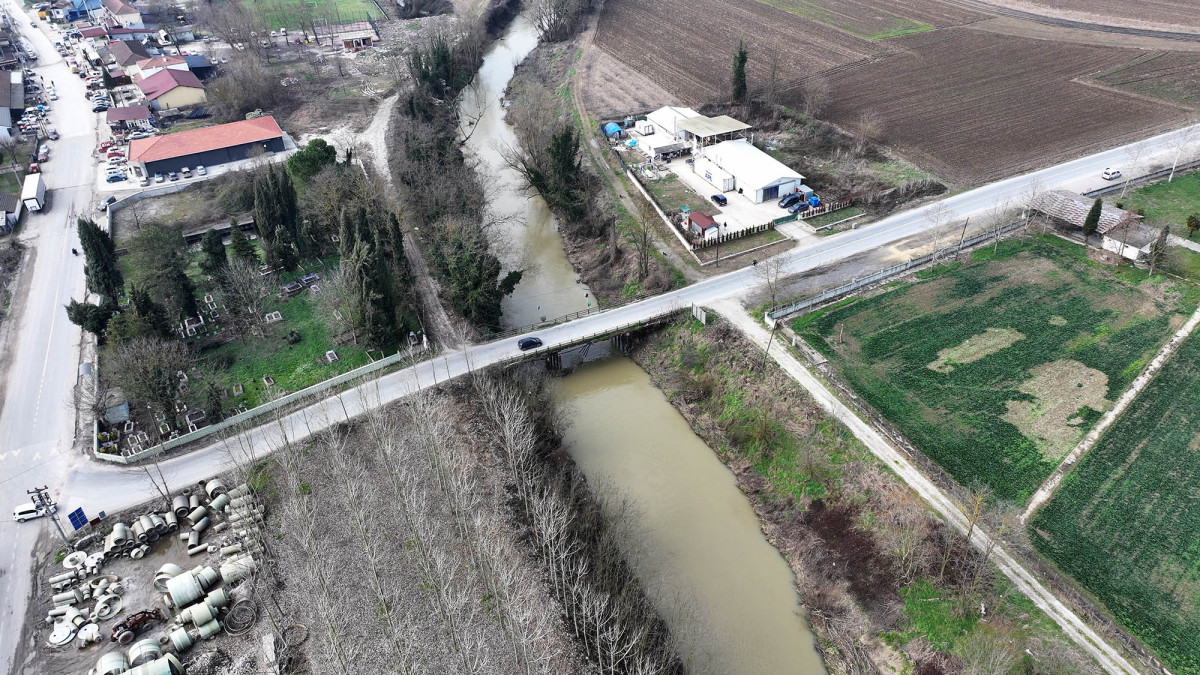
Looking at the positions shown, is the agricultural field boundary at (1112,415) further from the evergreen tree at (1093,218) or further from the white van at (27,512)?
the white van at (27,512)

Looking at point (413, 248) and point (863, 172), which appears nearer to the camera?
point (413, 248)

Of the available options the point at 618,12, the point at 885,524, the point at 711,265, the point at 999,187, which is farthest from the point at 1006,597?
the point at 618,12

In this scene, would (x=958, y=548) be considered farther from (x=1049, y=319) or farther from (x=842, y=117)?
(x=842, y=117)

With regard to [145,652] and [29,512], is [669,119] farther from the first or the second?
[145,652]

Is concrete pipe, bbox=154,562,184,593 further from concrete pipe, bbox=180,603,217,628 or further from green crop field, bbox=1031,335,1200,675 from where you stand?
green crop field, bbox=1031,335,1200,675

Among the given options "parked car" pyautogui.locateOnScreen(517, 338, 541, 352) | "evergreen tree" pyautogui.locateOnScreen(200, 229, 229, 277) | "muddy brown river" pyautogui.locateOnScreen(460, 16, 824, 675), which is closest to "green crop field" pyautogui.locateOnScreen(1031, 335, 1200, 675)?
"muddy brown river" pyautogui.locateOnScreen(460, 16, 824, 675)

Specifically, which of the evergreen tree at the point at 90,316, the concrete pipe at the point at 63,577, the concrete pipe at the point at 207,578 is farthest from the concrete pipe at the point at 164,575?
the evergreen tree at the point at 90,316
